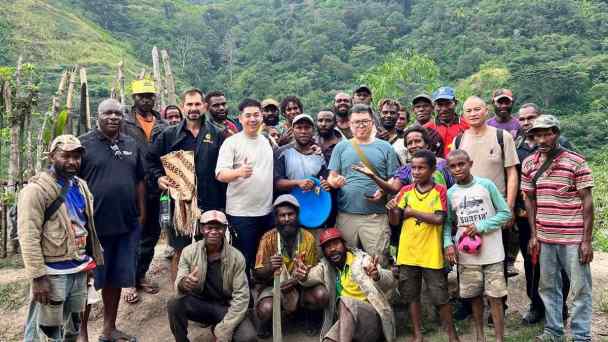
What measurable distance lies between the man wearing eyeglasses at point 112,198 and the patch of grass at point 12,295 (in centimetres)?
253

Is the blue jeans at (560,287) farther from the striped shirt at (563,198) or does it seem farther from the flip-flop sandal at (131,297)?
the flip-flop sandal at (131,297)

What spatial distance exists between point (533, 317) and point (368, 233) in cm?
194

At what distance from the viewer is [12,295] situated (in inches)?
272

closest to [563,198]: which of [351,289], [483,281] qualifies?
[483,281]

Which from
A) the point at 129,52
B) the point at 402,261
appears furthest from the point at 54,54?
the point at 402,261

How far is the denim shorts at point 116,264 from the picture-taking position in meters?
4.79

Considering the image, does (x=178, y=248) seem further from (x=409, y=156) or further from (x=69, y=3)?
(x=69, y=3)

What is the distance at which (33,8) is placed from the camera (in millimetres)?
46031

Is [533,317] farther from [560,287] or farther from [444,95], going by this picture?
[444,95]

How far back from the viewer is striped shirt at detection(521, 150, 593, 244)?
424 centimetres

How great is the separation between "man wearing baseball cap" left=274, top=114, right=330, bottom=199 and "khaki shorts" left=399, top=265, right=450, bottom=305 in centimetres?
128

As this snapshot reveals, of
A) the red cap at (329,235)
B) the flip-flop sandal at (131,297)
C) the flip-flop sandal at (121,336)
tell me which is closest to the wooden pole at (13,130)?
the flip-flop sandal at (131,297)

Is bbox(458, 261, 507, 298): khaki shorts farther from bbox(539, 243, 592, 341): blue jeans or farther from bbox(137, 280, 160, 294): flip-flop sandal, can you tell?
bbox(137, 280, 160, 294): flip-flop sandal

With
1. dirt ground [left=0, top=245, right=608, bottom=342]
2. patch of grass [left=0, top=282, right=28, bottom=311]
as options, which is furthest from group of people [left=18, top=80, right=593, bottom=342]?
patch of grass [left=0, top=282, right=28, bottom=311]
